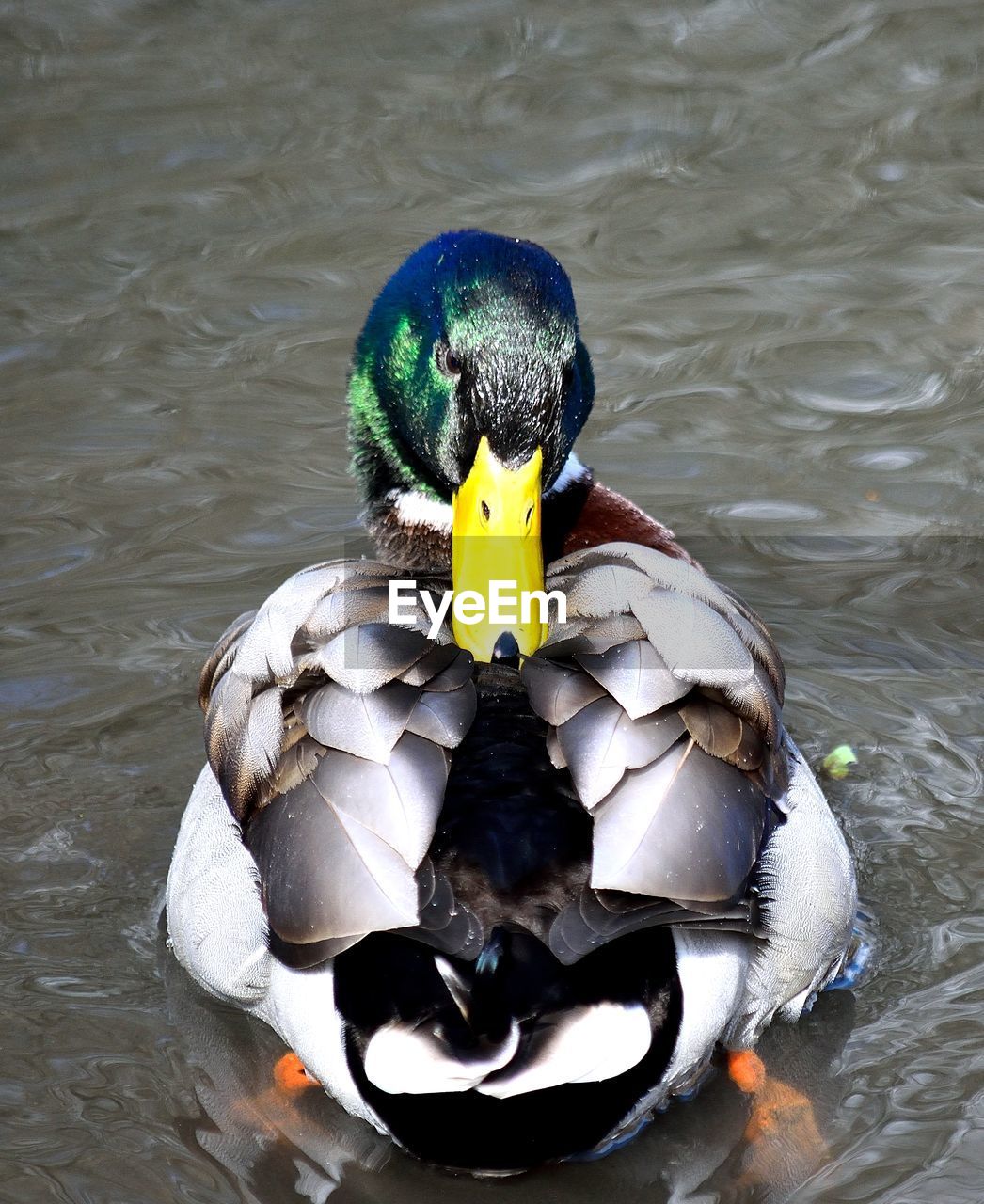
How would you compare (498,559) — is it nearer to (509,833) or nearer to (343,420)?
(509,833)

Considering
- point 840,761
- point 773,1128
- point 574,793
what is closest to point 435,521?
point 840,761

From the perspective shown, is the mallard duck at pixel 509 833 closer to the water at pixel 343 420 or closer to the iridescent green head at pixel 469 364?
the iridescent green head at pixel 469 364

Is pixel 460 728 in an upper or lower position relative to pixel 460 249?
lower

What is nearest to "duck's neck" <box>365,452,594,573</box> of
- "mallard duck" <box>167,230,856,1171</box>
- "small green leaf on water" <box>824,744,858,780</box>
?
"mallard duck" <box>167,230,856,1171</box>

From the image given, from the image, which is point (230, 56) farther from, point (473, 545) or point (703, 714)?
point (703, 714)

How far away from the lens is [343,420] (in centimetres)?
696

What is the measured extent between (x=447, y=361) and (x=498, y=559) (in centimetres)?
65

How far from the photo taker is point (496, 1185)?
375 cm

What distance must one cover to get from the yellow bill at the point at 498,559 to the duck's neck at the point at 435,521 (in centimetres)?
72

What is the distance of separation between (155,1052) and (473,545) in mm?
1315

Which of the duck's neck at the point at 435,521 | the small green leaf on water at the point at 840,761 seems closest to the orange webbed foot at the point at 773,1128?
the small green leaf on water at the point at 840,761

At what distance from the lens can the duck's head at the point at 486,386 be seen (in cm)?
424

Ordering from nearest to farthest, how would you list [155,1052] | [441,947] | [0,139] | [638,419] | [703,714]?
[441,947]
[703,714]
[155,1052]
[638,419]
[0,139]

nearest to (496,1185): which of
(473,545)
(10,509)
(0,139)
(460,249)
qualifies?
(473,545)
